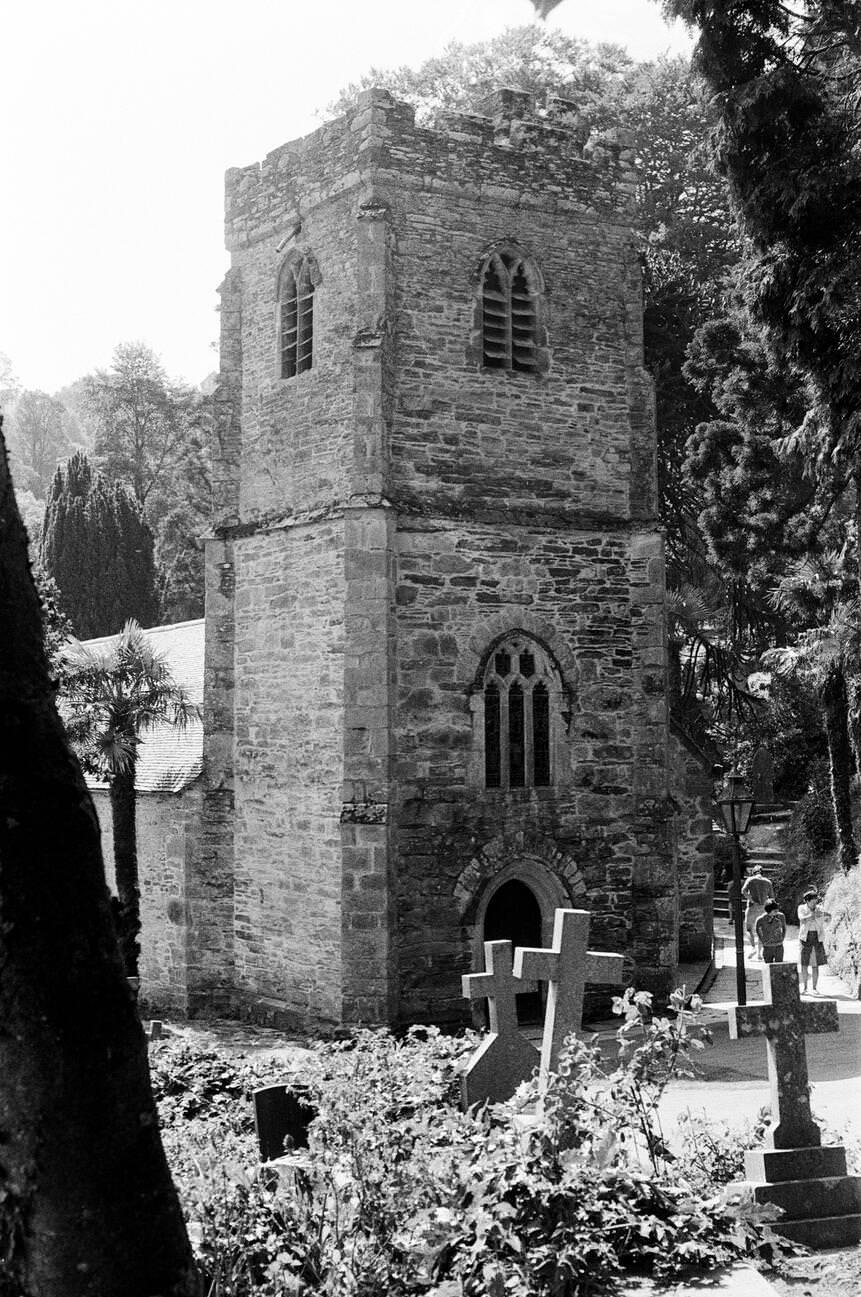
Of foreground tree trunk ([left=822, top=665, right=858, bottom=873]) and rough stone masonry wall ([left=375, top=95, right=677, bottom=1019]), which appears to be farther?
foreground tree trunk ([left=822, top=665, right=858, bottom=873])

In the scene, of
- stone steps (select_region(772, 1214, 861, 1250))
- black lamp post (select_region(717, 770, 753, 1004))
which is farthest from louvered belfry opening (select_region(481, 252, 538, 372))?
stone steps (select_region(772, 1214, 861, 1250))

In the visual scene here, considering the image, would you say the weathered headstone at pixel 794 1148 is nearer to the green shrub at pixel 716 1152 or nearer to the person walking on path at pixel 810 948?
the green shrub at pixel 716 1152

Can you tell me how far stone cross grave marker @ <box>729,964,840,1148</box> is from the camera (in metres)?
7.79

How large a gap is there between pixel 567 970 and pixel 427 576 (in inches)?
319

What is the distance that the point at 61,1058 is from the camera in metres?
4.28

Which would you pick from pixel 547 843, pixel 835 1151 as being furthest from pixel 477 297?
pixel 835 1151

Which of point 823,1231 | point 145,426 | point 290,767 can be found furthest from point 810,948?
point 145,426

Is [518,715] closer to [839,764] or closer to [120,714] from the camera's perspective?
[120,714]

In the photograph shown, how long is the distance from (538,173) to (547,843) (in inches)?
356

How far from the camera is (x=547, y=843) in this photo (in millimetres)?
16766

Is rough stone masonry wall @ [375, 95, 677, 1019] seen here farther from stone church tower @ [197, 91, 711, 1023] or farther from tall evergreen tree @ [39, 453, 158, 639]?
tall evergreen tree @ [39, 453, 158, 639]

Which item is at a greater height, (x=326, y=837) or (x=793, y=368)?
(x=793, y=368)

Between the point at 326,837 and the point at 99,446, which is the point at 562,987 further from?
the point at 99,446

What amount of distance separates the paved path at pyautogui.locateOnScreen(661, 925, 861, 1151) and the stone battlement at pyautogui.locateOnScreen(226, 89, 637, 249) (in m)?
10.5
